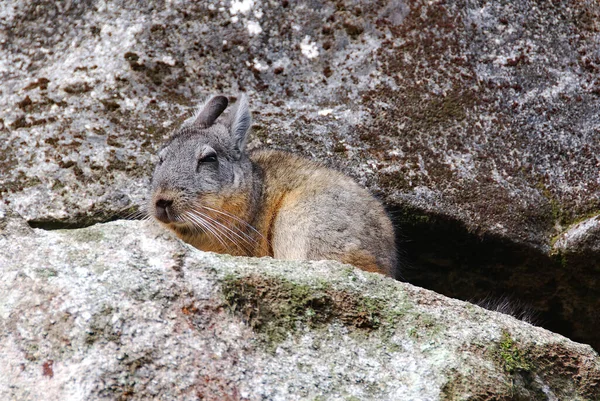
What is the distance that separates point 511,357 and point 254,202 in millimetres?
3194

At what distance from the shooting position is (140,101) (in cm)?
774

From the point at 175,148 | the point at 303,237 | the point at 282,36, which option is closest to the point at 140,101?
the point at 175,148

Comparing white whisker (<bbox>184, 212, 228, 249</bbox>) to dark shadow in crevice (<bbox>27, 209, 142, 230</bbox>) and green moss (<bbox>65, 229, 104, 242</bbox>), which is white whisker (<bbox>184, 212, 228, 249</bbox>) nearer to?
dark shadow in crevice (<bbox>27, 209, 142, 230</bbox>)

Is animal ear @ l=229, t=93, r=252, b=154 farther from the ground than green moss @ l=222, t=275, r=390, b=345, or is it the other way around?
animal ear @ l=229, t=93, r=252, b=154

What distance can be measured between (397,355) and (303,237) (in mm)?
2138

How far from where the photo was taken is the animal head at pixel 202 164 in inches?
275

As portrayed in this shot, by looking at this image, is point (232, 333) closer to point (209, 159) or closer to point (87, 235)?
point (87, 235)

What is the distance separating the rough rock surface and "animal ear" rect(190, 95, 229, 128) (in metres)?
0.33

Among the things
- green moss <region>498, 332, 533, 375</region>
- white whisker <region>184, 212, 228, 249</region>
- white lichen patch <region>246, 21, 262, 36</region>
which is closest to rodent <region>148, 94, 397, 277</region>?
white whisker <region>184, 212, 228, 249</region>

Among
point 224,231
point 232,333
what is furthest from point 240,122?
point 232,333

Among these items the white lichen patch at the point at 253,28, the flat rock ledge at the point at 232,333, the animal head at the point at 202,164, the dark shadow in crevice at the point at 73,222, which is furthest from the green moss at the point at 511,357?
the white lichen patch at the point at 253,28

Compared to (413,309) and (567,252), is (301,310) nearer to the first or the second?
(413,309)

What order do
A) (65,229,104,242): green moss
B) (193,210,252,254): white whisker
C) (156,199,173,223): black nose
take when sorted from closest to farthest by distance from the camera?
(65,229,104,242): green moss, (156,199,173,223): black nose, (193,210,252,254): white whisker

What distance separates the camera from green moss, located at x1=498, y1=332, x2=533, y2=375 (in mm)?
4672
